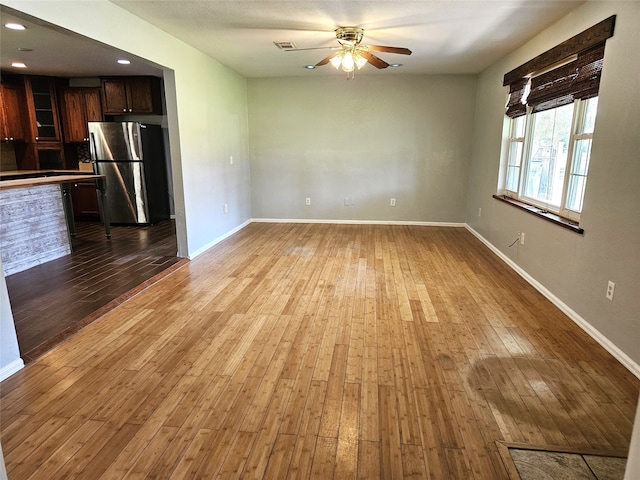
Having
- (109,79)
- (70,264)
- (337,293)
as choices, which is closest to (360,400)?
(337,293)

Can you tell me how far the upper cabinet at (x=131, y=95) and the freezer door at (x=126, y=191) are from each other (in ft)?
2.94

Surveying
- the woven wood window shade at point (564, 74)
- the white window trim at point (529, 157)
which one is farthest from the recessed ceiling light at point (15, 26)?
the white window trim at point (529, 157)

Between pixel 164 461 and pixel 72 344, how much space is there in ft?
4.64

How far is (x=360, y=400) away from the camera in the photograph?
2.04 metres

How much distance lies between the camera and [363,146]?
21.0 ft

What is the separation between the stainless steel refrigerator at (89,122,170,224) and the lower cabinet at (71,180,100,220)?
50 centimetres

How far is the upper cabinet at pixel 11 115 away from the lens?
19.9 ft

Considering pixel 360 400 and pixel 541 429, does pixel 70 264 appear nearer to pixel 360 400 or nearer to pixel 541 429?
pixel 360 400

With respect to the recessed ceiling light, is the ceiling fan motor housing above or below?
below

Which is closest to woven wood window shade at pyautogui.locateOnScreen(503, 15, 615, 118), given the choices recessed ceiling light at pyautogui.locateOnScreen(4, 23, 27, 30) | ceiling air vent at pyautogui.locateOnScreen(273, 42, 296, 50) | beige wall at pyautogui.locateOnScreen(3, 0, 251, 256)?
ceiling air vent at pyautogui.locateOnScreen(273, 42, 296, 50)

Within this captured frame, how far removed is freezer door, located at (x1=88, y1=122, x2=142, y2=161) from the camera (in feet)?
19.8

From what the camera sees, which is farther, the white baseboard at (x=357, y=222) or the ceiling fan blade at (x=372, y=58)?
the white baseboard at (x=357, y=222)

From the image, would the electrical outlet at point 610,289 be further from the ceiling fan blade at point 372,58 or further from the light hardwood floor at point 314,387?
the ceiling fan blade at point 372,58

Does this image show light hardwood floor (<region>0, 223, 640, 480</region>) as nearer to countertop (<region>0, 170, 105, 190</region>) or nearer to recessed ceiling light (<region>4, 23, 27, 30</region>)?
countertop (<region>0, 170, 105, 190</region>)
